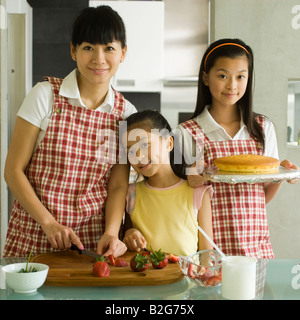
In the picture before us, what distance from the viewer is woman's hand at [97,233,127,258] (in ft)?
3.91

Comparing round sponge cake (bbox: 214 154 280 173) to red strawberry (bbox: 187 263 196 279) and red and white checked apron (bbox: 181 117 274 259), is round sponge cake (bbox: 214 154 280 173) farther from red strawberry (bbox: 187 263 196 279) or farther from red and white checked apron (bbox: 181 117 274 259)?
red strawberry (bbox: 187 263 196 279)

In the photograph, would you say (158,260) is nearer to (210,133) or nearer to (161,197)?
(161,197)

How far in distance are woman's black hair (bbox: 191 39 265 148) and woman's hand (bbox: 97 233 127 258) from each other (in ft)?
2.02

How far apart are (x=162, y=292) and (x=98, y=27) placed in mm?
782

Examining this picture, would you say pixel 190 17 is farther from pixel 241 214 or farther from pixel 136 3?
pixel 241 214

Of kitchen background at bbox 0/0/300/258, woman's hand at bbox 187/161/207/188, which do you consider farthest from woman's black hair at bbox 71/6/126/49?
kitchen background at bbox 0/0/300/258

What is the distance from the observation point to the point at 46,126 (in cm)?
136

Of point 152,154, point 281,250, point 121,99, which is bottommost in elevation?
point 281,250

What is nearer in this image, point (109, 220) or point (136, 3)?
point (109, 220)

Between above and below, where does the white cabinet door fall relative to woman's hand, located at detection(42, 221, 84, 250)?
above

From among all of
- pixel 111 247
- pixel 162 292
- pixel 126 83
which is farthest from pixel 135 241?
pixel 126 83
